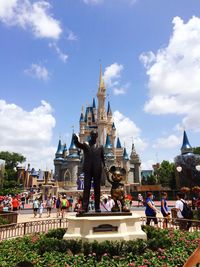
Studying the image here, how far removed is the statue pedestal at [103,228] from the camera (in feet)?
26.9

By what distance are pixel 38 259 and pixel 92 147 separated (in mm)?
4424

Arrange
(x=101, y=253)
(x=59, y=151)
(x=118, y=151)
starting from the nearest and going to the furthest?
(x=101, y=253), (x=59, y=151), (x=118, y=151)

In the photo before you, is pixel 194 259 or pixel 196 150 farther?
pixel 196 150

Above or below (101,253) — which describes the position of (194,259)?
above

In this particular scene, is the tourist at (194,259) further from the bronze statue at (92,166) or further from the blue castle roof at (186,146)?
the blue castle roof at (186,146)

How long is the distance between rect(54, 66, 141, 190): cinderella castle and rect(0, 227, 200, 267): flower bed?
63542 millimetres

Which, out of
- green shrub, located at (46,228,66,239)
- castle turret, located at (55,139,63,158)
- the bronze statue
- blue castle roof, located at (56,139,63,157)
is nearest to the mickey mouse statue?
the bronze statue

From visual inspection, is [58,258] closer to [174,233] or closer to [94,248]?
[94,248]

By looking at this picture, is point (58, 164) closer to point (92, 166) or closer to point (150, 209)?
point (150, 209)

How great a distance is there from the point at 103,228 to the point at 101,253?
3.21 feet

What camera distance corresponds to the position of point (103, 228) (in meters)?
8.30

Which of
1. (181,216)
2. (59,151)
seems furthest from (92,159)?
(59,151)

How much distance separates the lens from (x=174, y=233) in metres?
9.48

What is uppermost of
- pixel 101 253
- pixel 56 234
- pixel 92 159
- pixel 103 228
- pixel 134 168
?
pixel 134 168
